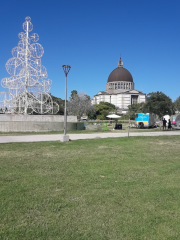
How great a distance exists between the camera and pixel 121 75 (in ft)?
Answer: 436

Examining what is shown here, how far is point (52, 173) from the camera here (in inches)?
270

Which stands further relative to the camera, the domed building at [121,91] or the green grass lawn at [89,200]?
the domed building at [121,91]

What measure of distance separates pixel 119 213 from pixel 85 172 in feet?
9.51

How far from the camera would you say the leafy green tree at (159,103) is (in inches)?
2191

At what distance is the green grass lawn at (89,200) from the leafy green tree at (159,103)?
1958 inches

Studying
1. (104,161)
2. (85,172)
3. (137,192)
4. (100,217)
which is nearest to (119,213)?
(100,217)

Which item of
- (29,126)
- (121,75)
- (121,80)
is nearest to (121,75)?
(121,75)

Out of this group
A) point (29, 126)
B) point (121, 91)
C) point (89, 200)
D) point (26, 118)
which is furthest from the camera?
point (121, 91)

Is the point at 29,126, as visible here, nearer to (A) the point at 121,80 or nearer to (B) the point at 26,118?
(B) the point at 26,118

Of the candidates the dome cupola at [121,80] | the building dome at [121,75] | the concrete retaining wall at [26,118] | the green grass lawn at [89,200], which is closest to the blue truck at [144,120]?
the concrete retaining wall at [26,118]

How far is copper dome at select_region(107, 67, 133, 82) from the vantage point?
5236 inches

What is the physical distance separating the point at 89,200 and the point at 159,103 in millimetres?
53714

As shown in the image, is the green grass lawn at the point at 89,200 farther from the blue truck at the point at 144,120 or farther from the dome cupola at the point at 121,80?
the dome cupola at the point at 121,80

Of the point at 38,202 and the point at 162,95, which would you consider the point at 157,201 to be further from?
the point at 162,95
